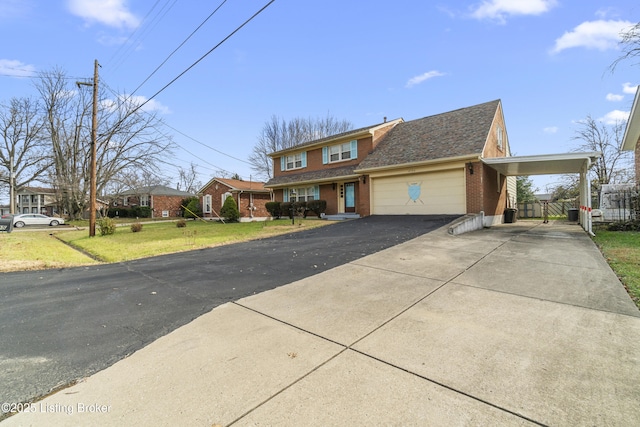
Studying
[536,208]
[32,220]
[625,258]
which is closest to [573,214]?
[536,208]

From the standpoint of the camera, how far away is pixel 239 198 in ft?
83.5

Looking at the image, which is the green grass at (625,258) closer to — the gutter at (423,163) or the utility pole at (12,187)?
the gutter at (423,163)

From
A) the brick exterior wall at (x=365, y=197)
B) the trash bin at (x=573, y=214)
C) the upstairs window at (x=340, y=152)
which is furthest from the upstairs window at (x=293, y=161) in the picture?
Result: the trash bin at (x=573, y=214)

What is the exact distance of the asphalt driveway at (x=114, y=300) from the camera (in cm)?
280

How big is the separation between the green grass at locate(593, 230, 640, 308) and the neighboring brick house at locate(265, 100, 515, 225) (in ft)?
16.0

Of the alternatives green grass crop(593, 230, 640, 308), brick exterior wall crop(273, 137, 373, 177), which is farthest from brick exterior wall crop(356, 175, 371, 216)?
green grass crop(593, 230, 640, 308)

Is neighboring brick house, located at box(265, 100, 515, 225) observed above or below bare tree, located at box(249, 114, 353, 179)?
below

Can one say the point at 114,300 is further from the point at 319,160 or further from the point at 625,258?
the point at 319,160

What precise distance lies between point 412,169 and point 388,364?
13.4 meters

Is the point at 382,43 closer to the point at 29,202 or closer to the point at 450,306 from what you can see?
the point at 450,306

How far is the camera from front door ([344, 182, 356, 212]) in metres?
18.4

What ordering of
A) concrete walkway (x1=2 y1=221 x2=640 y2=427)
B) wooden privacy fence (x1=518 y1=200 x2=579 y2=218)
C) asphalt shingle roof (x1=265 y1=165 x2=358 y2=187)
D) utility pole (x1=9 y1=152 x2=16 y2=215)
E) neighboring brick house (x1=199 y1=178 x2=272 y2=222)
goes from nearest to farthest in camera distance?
Result: concrete walkway (x1=2 y1=221 x2=640 y2=427) → asphalt shingle roof (x1=265 y1=165 x2=358 y2=187) → wooden privacy fence (x1=518 y1=200 x2=579 y2=218) → neighboring brick house (x1=199 y1=178 x2=272 y2=222) → utility pole (x1=9 y1=152 x2=16 y2=215)

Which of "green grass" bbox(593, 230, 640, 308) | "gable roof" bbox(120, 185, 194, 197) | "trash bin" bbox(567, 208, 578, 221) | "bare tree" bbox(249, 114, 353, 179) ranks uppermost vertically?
"bare tree" bbox(249, 114, 353, 179)

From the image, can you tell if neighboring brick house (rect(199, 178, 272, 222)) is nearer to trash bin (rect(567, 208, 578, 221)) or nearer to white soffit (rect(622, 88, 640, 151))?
trash bin (rect(567, 208, 578, 221))
